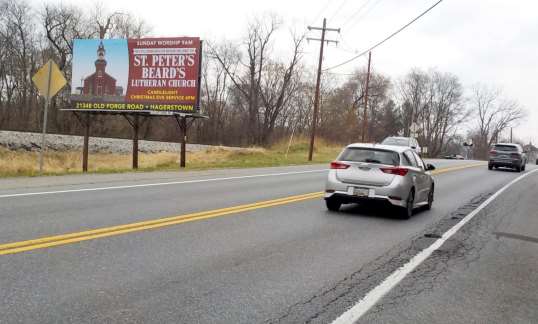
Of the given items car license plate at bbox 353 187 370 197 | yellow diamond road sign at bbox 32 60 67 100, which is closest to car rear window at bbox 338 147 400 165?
car license plate at bbox 353 187 370 197

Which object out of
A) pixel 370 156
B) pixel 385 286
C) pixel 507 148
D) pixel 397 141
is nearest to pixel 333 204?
pixel 370 156

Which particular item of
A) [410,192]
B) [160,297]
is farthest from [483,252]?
[160,297]

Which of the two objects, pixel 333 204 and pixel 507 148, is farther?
pixel 507 148

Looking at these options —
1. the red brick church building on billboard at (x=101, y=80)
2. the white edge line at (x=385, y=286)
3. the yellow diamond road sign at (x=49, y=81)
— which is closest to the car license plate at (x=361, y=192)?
the white edge line at (x=385, y=286)

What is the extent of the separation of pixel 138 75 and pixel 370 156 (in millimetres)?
16786

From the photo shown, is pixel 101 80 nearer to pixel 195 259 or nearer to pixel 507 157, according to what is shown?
pixel 195 259

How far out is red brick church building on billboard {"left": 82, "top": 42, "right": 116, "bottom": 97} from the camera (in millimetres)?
25984

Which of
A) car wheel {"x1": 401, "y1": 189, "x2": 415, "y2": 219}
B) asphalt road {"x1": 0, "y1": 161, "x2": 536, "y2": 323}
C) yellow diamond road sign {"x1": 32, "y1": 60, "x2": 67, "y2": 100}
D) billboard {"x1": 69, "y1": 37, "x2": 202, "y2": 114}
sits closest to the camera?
asphalt road {"x1": 0, "y1": 161, "x2": 536, "y2": 323}

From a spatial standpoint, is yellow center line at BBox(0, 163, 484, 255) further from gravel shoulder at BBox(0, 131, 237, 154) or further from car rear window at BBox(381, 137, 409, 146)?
gravel shoulder at BBox(0, 131, 237, 154)

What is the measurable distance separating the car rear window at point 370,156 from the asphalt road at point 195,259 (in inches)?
44.6

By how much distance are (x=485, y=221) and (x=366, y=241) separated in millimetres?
4174

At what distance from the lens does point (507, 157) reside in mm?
32656

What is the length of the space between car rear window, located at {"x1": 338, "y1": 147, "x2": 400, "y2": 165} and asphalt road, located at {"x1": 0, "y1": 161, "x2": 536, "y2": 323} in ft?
3.72

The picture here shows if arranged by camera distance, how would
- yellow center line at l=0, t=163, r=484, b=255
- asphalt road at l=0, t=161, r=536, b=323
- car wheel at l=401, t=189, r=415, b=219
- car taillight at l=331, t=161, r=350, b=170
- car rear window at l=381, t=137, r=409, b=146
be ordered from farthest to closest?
car rear window at l=381, t=137, r=409, b=146
car taillight at l=331, t=161, r=350, b=170
car wheel at l=401, t=189, r=415, b=219
yellow center line at l=0, t=163, r=484, b=255
asphalt road at l=0, t=161, r=536, b=323
